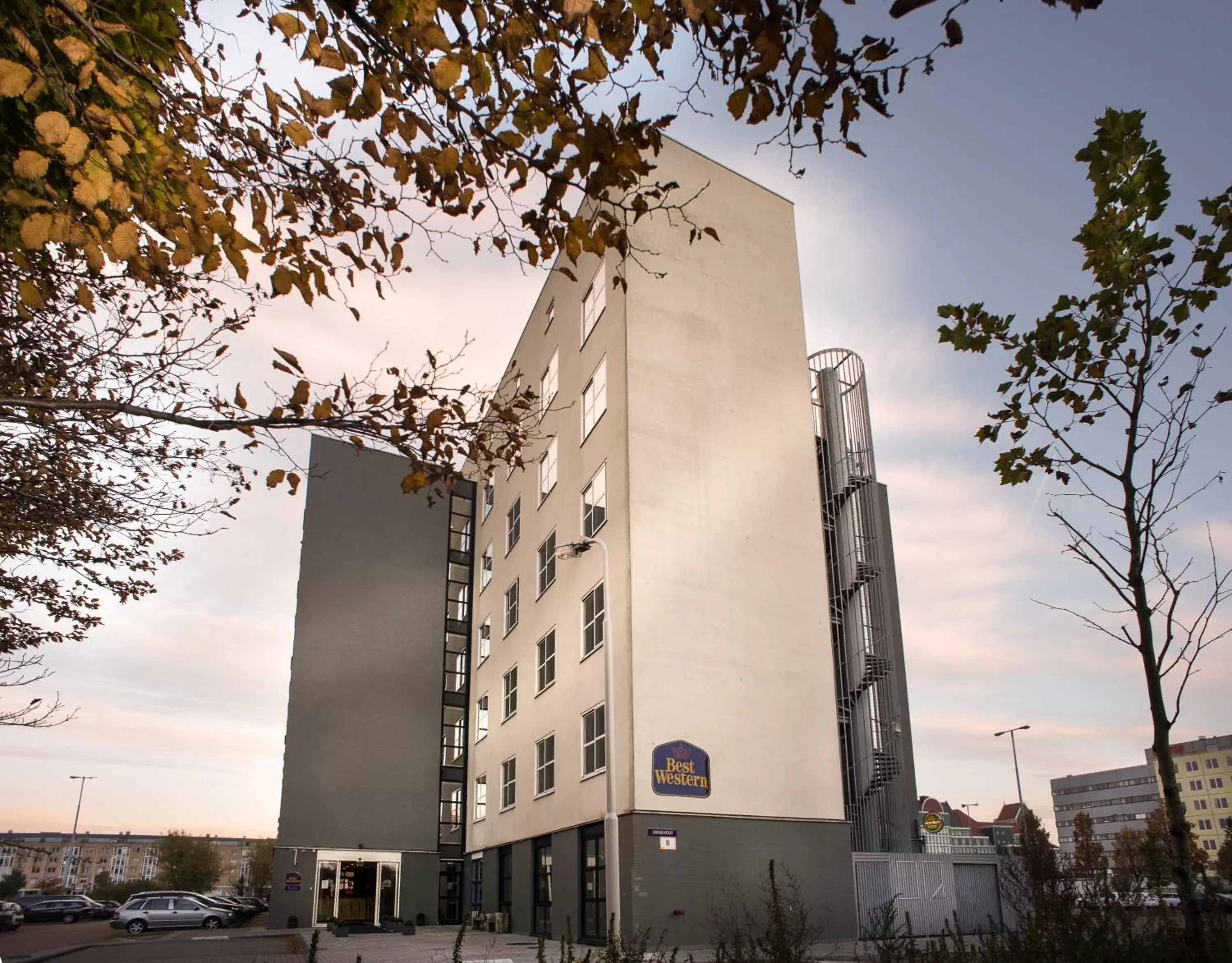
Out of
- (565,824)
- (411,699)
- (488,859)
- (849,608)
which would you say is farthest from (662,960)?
(411,699)

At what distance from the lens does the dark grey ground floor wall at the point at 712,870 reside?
18344 millimetres

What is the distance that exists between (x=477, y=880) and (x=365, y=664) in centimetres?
1068

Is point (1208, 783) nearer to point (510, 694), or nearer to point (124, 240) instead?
point (510, 694)

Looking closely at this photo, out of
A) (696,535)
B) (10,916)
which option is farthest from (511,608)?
(10,916)

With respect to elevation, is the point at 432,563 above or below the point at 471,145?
above

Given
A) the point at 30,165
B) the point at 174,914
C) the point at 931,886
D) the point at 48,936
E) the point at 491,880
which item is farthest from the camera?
the point at 174,914

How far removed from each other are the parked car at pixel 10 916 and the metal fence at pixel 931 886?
1563 inches

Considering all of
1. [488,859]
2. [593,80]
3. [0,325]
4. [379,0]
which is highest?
[0,325]

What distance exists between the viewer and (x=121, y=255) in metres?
4.61

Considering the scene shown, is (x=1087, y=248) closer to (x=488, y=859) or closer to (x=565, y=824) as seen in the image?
(x=565, y=824)

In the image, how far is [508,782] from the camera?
98.1 ft

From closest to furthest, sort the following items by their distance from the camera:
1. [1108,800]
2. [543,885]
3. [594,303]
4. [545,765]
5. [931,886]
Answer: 1. [931,886]
2. [543,885]
3. [545,765]
4. [594,303]
5. [1108,800]

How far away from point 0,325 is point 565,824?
60.8 feet

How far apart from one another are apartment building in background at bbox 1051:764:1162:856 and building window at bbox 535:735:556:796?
418 feet
